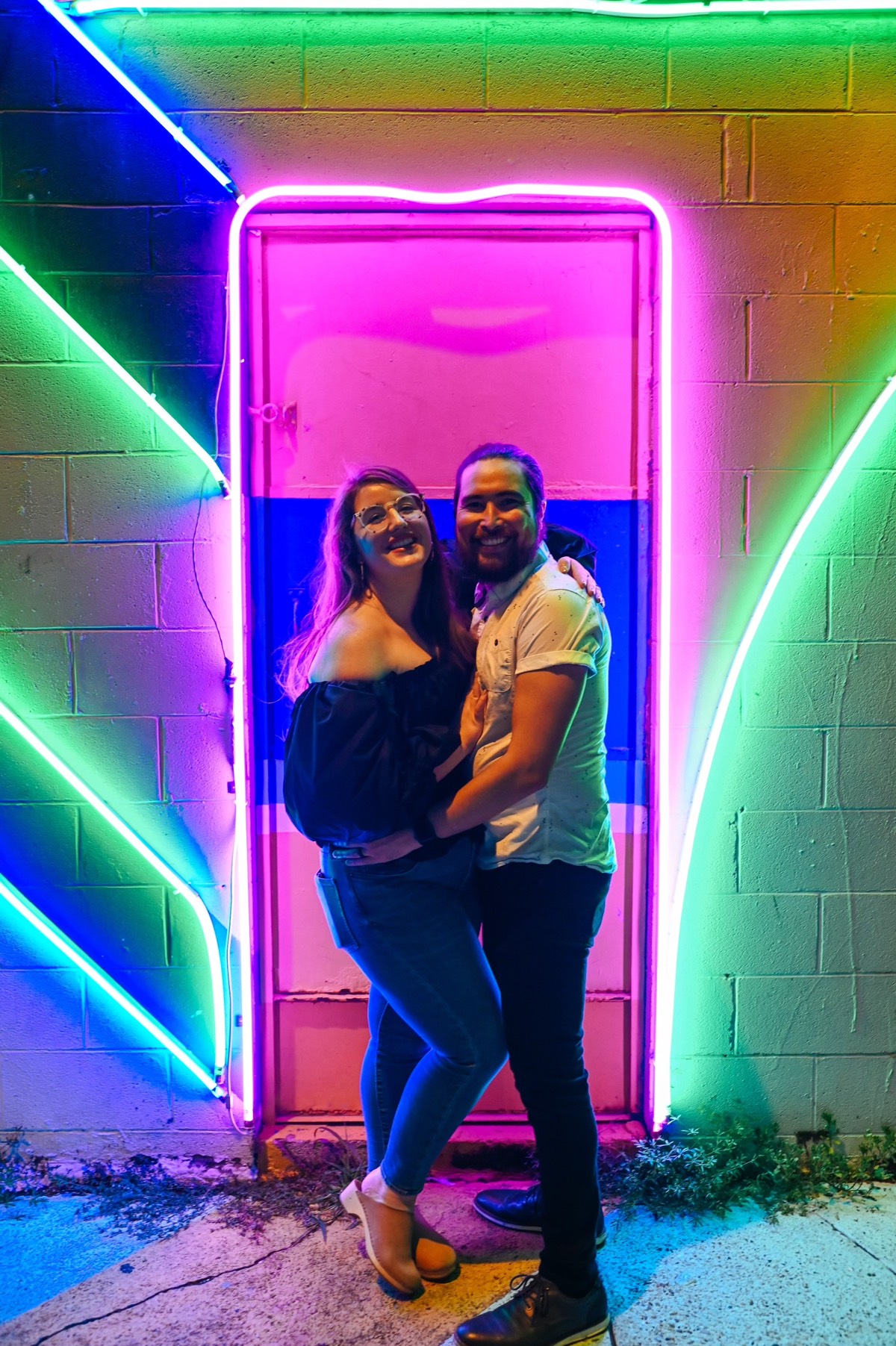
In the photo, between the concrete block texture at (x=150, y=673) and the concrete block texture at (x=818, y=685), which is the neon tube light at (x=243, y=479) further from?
the concrete block texture at (x=818, y=685)

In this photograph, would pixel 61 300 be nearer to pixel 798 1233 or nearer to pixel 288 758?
pixel 288 758

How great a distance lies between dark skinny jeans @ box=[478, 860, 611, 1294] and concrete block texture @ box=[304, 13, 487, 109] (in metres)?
2.10

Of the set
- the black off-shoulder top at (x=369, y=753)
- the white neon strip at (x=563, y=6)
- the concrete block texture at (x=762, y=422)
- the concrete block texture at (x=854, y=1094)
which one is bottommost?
the concrete block texture at (x=854, y=1094)

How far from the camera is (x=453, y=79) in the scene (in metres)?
2.50

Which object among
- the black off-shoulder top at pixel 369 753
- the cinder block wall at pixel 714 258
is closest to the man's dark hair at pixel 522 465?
the black off-shoulder top at pixel 369 753

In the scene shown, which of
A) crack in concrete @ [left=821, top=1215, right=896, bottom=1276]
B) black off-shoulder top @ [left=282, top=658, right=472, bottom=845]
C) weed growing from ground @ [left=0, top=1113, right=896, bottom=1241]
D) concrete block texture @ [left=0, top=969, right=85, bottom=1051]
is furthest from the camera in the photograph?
concrete block texture @ [left=0, top=969, right=85, bottom=1051]

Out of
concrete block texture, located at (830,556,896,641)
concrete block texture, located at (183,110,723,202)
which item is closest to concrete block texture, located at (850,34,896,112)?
concrete block texture, located at (183,110,723,202)

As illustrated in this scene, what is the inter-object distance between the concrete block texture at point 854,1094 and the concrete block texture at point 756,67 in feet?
8.88

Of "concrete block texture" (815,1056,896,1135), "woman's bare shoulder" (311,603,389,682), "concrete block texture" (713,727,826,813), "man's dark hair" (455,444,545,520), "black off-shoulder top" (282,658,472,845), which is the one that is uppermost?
"man's dark hair" (455,444,545,520)

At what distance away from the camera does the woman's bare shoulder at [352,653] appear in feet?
6.16

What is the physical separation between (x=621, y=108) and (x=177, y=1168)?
10.6ft

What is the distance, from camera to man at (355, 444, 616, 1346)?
1.91 meters

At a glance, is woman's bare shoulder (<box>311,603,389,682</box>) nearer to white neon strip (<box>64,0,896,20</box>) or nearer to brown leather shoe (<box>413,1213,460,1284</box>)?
brown leather shoe (<box>413,1213,460,1284</box>)

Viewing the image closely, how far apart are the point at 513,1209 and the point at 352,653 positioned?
153cm
